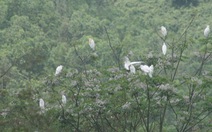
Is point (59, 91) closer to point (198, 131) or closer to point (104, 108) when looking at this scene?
point (104, 108)

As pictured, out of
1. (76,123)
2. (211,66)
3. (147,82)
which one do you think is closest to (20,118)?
(76,123)

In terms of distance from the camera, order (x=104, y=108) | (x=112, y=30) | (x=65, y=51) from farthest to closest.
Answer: (x=112, y=30) < (x=65, y=51) < (x=104, y=108)

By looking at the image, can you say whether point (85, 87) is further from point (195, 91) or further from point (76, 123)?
point (195, 91)

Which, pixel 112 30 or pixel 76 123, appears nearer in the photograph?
pixel 76 123

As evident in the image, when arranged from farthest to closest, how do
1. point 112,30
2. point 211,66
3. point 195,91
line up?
point 112,30
point 211,66
point 195,91

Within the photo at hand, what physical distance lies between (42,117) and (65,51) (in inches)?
583

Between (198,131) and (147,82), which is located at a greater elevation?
(147,82)

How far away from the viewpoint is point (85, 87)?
6.78m

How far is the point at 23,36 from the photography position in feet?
75.9

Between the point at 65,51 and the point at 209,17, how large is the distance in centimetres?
957

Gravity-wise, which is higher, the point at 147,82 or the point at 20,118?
the point at 147,82

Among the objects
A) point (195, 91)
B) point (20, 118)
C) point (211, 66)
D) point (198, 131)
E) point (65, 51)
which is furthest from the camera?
point (65, 51)

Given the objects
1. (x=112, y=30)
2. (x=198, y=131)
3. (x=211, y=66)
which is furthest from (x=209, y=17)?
(x=198, y=131)

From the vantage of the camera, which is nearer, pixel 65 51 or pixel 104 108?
pixel 104 108
